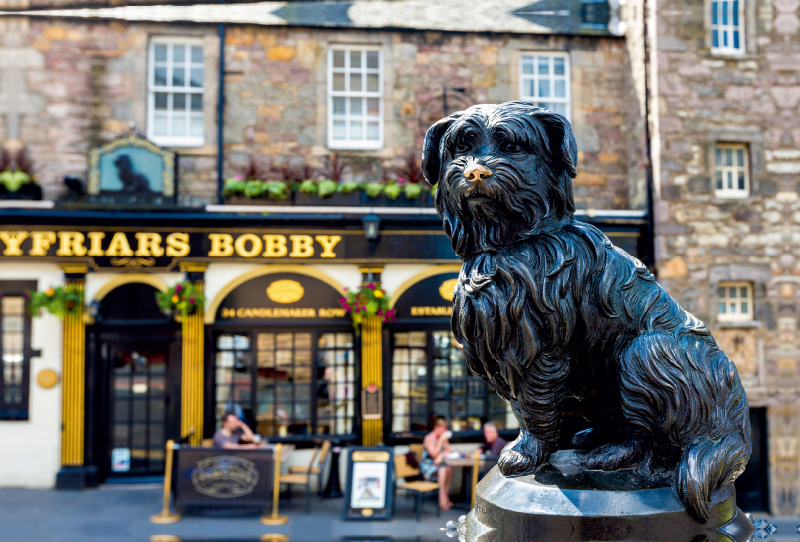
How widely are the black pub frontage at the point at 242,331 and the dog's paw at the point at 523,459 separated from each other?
24.3ft

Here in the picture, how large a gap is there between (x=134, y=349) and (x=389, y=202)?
4509 millimetres

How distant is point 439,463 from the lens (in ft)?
28.3

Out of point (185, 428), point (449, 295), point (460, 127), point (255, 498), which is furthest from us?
point (449, 295)

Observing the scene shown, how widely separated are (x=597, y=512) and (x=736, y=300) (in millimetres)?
9228

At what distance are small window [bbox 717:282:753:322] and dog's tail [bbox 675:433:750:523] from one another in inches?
342

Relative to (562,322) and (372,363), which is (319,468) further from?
(562,322)

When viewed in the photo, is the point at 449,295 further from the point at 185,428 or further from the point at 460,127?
the point at 460,127

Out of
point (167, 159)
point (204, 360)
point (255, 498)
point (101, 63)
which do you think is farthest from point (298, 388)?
point (101, 63)

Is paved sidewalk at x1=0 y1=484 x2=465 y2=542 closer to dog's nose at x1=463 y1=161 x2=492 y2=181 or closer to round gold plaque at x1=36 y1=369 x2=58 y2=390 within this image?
round gold plaque at x1=36 y1=369 x2=58 y2=390

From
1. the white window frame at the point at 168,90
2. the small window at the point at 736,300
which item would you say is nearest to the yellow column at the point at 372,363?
the white window frame at the point at 168,90

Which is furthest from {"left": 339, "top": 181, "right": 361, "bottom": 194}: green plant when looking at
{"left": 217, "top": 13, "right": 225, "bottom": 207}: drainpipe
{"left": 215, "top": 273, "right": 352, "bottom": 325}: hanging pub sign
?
{"left": 217, "top": 13, "right": 225, "bottom": 207}: drainpipe

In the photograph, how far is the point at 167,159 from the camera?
9711mm

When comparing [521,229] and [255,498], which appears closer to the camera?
[521,229]

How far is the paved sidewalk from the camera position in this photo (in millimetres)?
7328
